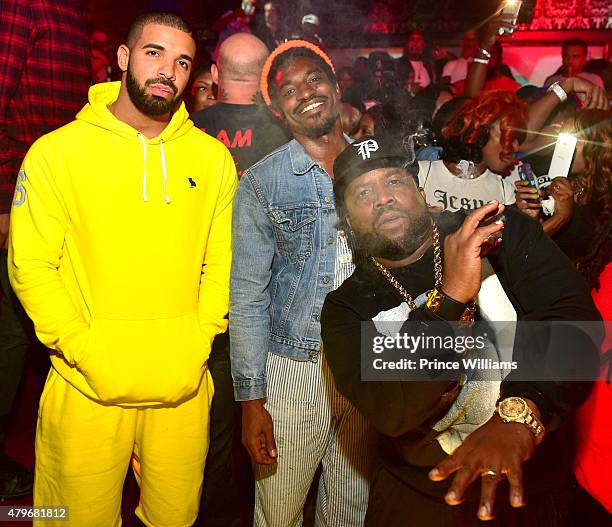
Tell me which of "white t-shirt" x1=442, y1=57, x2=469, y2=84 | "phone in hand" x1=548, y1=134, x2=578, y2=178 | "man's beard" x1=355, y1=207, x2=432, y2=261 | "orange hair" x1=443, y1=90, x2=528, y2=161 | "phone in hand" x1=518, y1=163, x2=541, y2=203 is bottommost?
"man's beard" x1=355, y1=207, x2=432, y2=261

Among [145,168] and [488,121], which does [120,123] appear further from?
[488,121]

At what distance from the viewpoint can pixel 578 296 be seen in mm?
1858

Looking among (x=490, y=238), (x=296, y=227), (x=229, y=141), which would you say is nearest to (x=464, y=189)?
(x=296, y=227)

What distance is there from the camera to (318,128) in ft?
8.48

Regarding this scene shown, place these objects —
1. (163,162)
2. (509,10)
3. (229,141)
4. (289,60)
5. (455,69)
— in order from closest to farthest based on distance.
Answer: (163,162), (289,60), (229,141), (509,10), (455,69)

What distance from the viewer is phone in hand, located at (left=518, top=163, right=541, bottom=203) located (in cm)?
293

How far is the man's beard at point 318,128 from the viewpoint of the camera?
2584 mm

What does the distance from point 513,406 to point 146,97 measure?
160cm

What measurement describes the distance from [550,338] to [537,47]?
8022 mm

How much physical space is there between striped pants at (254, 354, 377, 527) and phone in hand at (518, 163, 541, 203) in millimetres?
1377

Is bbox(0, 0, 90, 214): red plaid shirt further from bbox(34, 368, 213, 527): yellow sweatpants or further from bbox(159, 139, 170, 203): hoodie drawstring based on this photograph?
bbox(34, 368, 213, 527): yellow sweatpants

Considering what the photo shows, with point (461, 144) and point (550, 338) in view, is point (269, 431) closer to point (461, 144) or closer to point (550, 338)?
point (550, 338)

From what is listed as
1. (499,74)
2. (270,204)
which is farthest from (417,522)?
(499,74)

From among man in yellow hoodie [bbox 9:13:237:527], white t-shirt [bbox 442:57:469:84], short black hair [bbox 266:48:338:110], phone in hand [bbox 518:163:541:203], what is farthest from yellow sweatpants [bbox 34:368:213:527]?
white t-shirt [bbox 442:57:469:84]
